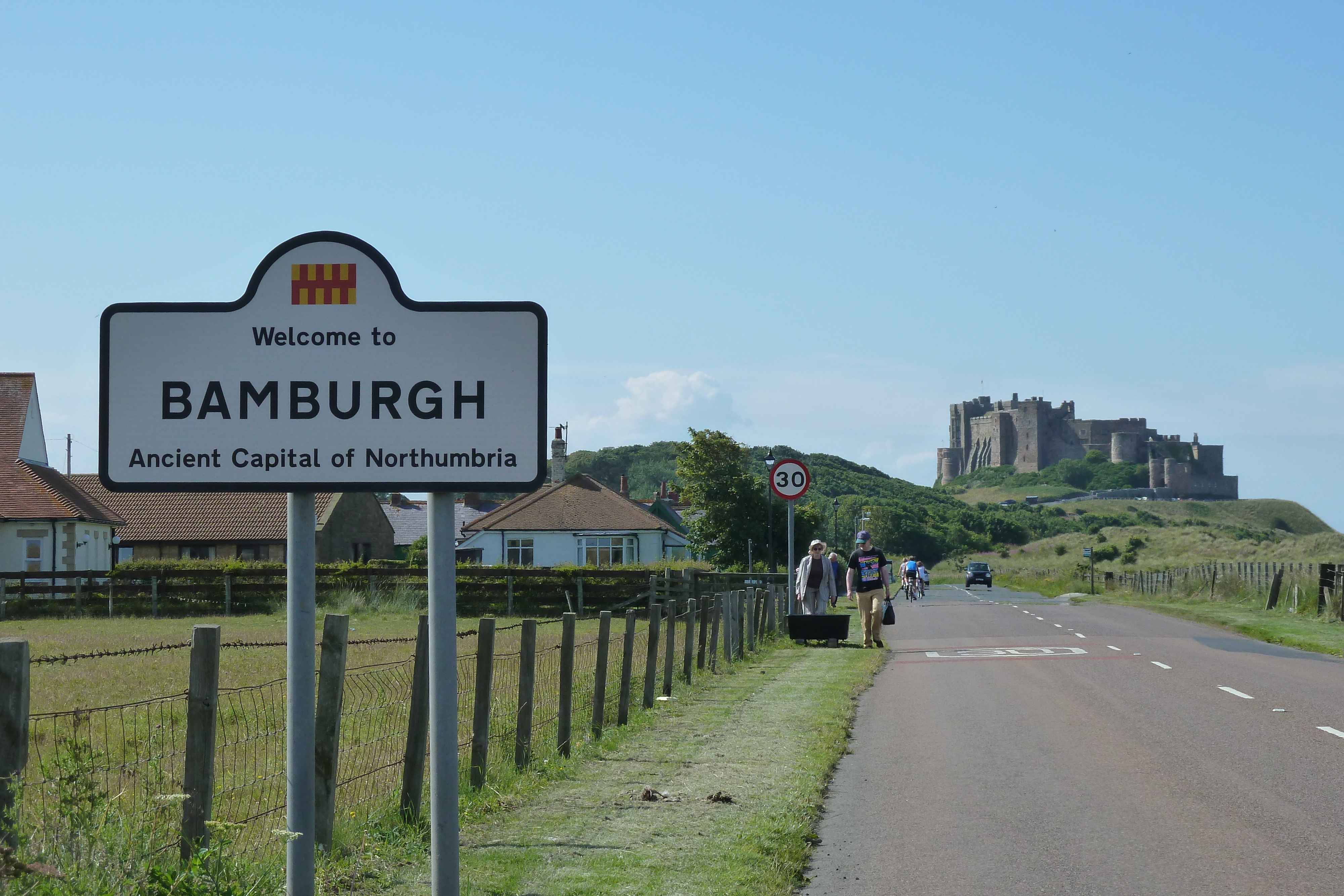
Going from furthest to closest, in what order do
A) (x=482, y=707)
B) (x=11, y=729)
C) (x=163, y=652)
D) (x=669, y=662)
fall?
(x=163, y=652)
(x=669, y=662)
(x=482, y=707)
(x=11, y=729)

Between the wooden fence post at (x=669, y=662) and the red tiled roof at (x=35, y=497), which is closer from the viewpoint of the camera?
the wooden fence post at (x=669, y=662)

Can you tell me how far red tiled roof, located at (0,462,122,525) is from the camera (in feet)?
132

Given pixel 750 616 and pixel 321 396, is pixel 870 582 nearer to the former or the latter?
pixel 750 616

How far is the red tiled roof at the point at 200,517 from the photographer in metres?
57.2

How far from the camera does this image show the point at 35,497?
41.1 m

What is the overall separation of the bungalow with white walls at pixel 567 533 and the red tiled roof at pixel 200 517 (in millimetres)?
10359

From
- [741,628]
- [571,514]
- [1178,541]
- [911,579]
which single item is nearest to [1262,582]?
[911,579]

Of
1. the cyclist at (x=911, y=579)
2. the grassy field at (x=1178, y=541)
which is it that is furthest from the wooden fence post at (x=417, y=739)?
the cyclist at (x=911, y=579)

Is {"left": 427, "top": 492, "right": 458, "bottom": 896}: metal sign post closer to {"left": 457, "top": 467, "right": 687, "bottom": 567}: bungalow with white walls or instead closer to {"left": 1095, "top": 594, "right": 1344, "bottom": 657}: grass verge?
{"left": 1095, "top": 594, "right": 1344, "bottom": 657}: grass verge

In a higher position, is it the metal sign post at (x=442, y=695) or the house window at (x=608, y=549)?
the metal sign post at (x=442, y=695)

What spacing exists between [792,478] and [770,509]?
18875 mm

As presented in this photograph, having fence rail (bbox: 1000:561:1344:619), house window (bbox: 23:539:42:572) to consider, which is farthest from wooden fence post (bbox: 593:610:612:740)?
house window (bbox: 23:539:42:572)

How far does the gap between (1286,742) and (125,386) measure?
9723 mm

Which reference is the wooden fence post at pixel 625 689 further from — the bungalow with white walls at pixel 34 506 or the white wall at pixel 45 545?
the bungalow with white walls at pixel 34 506
